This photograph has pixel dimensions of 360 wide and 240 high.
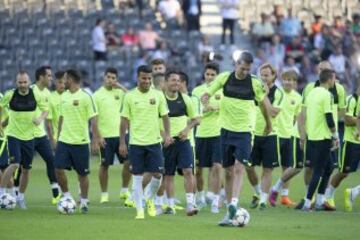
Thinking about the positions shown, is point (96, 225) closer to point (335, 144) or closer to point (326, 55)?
point (335, 144)

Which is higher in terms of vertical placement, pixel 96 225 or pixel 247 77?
pixel 247 77

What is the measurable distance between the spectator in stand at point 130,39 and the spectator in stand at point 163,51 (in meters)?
0.89

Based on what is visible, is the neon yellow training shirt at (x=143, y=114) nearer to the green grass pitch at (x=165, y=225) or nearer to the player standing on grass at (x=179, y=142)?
the player standing on grass at (x=179, y=142)

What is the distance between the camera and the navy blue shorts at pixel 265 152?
2367 centimetres

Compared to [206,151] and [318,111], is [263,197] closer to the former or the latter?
[206,151]

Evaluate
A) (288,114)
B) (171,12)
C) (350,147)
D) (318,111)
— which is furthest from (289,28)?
(318,111)

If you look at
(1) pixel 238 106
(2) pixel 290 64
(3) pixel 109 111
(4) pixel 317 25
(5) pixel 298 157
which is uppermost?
(4) pixel 317 25

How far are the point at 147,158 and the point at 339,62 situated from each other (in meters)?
19.5

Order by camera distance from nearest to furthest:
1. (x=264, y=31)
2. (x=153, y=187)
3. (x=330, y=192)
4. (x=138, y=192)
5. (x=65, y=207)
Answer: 1. (x=138, y=192)
2. (x=153, y=187)
3. (x=65, y=207)
4. (x=330, y=192)
5. (x=264, y=31)

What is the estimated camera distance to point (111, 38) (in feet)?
132

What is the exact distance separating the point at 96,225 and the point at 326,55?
1903cm

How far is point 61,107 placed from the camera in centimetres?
2245

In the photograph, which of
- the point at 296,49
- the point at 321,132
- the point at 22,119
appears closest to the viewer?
the point at 321,132

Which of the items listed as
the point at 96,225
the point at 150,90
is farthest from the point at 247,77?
the point at 96,225
